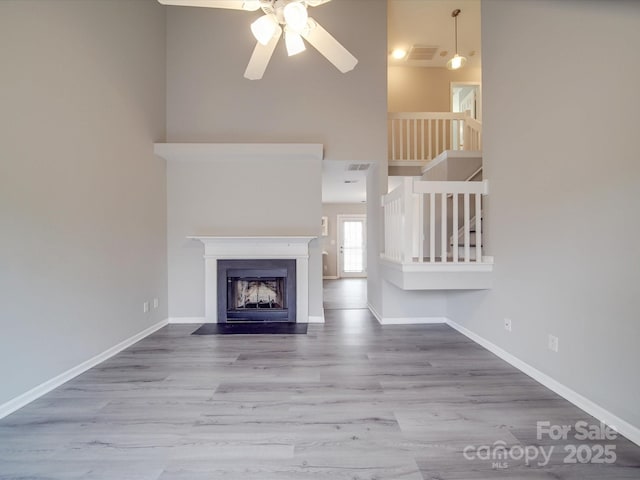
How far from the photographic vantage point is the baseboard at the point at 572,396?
5.32ft

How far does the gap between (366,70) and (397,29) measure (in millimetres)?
1774

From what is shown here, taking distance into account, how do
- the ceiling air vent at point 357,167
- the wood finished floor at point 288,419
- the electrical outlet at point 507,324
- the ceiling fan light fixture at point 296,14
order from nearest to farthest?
1. the wood finished floor at point 288,419
2. the ceiling fan light fixture at point 296,14
3. the electrical outlet at point 507,324
4. the ceiling air vent at point 357,167

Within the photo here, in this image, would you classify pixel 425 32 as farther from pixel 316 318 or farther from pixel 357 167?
pixel 316 318

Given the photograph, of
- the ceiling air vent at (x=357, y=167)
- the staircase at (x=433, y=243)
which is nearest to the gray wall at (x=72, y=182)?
the ceiling air vent at (x=357, y=167)

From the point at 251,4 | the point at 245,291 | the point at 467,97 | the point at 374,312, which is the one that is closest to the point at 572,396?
the point at 374,312

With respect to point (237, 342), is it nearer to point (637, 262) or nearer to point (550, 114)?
point (637, 262)

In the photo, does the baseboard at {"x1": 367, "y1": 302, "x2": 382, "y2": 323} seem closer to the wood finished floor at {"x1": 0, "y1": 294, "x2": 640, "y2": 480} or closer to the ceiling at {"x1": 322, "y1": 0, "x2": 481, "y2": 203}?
the wood finished floor at {"x1": 0, "y1": 294, "x2": 640, "y2": 480}

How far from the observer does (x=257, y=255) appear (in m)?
3.87

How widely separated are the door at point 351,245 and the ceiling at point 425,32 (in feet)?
9.81

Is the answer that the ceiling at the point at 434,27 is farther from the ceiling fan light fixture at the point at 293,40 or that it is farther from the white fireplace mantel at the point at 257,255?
the white fireplace mantel at the point at 257,255

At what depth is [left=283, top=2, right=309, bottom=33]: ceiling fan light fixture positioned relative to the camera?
172 centimetres

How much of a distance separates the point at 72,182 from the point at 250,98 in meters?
2.42

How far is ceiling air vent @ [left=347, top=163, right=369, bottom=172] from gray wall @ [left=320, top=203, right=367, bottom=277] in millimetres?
4253

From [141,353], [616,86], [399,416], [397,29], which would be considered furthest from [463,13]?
[141,353]
